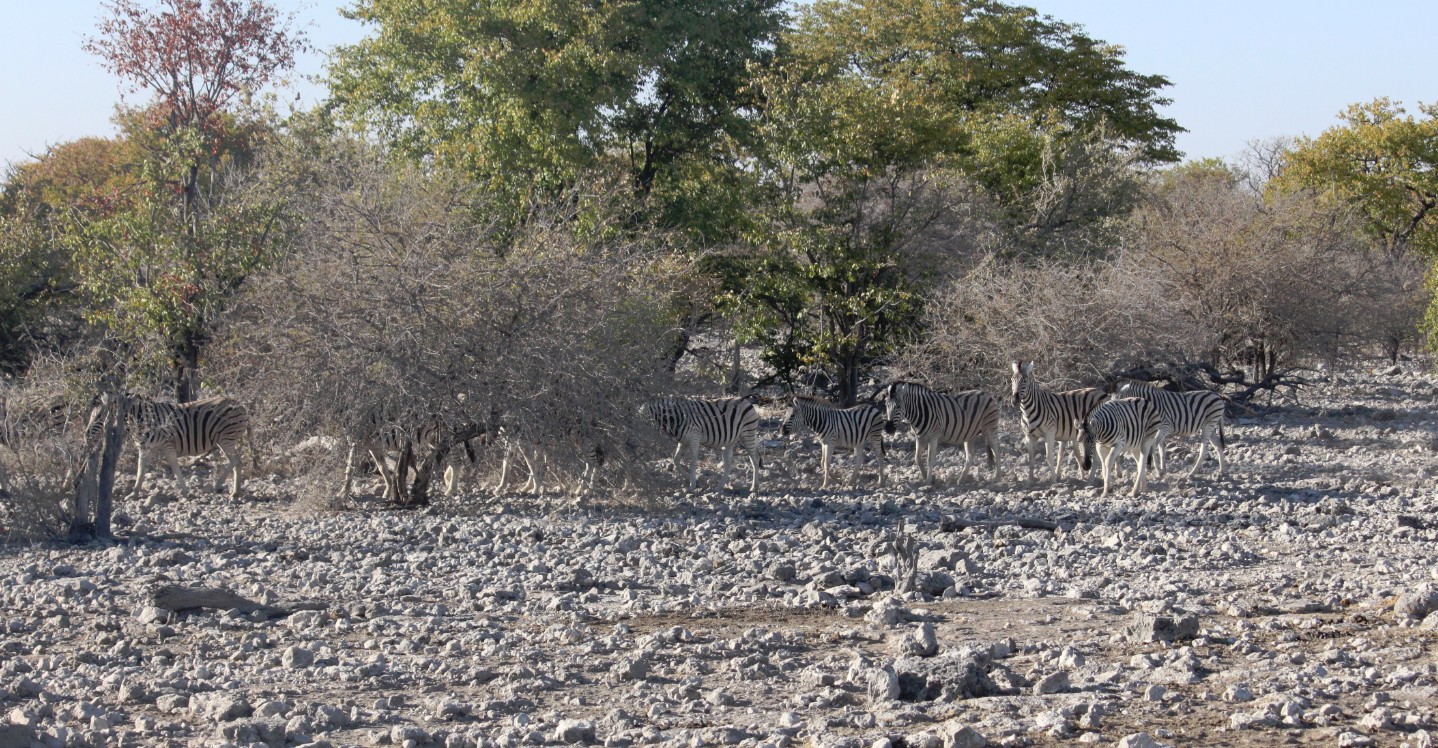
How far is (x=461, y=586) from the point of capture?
9.77 metres

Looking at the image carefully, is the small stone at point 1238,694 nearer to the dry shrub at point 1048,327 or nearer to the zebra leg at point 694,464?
the zebra leg at point 694,464

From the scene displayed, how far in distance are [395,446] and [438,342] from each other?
1.40 metres

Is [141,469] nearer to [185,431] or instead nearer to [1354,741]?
[185,431]

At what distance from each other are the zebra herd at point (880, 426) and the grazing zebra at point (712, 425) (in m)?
0.01

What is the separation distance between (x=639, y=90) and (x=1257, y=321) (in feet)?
37.8

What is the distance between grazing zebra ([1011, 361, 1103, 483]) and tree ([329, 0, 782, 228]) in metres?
6.13

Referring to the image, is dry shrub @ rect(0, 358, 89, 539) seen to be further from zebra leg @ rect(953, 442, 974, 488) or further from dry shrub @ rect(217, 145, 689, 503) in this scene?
zebra leg @ rect(953, 442, 974, 488)

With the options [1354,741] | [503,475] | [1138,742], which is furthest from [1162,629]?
[503,475]

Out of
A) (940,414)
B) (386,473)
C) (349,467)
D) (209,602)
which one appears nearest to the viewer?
(209,602)

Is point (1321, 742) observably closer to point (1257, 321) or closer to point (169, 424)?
point (169, 424)

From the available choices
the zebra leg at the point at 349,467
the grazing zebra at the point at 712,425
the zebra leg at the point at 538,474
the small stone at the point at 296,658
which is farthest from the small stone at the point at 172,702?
the grazing zebra at the point at 712,425

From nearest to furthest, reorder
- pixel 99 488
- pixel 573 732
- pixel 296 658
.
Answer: pixel 573 732, pixel 296 658, pixel 99 488

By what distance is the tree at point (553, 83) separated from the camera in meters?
18.8

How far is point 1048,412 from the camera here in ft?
56.0
